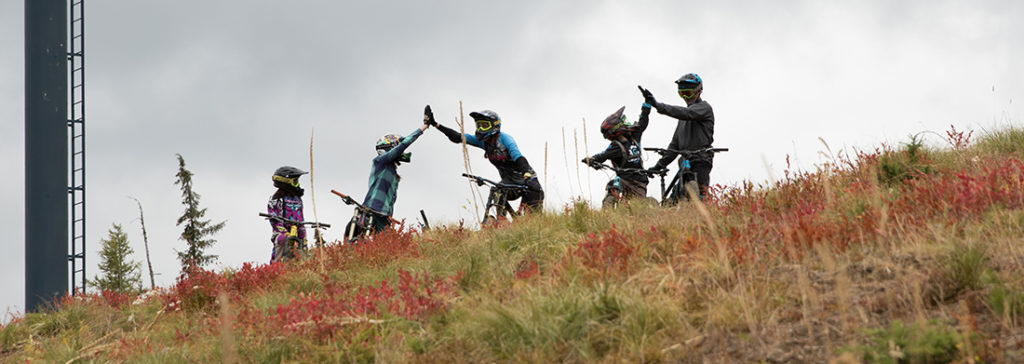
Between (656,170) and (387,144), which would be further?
(387,144)

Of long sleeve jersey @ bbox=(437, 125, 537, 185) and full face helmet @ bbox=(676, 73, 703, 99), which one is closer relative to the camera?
full face helmet @ bbox=(676, 73, 703, 99)

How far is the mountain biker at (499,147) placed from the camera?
11391 mm

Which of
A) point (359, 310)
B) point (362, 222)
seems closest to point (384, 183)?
point (362, 222)

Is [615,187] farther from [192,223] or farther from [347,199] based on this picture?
[192,223]

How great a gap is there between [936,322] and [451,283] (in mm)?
3375

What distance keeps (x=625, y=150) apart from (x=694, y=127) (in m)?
1.40

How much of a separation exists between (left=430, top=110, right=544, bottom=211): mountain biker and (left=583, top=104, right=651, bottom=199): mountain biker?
1.17 metres

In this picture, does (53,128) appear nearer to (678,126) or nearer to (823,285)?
(678,126)

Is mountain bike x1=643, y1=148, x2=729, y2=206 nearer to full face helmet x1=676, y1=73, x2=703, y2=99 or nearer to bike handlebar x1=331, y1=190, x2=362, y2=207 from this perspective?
full face helmet x1=676, y1=73, x2=703, y2=99

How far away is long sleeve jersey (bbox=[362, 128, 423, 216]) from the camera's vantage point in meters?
11.9

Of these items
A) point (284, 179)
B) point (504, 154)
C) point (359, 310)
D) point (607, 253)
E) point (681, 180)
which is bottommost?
point (359, 310)

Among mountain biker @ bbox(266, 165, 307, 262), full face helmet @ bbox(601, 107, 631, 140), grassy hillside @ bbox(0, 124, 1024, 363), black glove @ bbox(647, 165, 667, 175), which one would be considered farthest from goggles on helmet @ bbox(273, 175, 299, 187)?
black glove @ bbox(647, 165, 667, 175)

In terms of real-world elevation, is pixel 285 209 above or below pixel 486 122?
below

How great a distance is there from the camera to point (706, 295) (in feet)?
15.1
